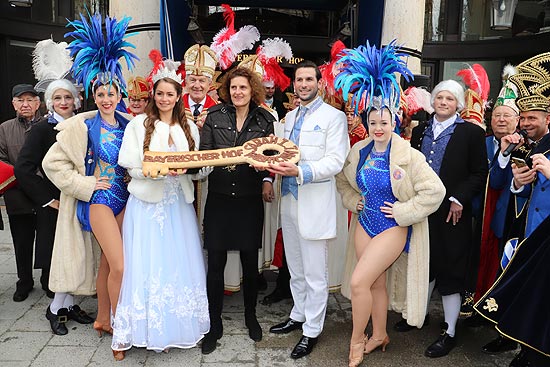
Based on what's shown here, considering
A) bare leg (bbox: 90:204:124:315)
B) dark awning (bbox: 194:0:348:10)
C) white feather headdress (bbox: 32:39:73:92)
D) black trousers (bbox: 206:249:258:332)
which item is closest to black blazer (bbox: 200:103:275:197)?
black trousers (bbox: 206:249:258:332)

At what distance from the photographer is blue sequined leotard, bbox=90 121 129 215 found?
3480 mm

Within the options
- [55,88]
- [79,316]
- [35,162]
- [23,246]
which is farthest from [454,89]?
[23,246]

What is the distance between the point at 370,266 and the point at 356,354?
649 millimetres

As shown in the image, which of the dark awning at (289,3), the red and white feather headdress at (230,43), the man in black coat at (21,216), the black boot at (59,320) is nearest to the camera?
the black boot at (59,320)

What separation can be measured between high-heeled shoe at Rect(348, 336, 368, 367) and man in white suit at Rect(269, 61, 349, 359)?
0.31m

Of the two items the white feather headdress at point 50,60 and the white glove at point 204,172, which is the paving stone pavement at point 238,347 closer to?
the white glove at point 204,172

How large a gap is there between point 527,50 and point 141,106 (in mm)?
6831

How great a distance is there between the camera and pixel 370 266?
323 cm

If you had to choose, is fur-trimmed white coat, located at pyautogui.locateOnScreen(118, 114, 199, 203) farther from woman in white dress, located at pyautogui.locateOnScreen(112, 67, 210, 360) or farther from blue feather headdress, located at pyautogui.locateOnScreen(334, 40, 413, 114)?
blue feather headdress, located at pyautogui.locateOnScreen(334, 40, 413, 114)

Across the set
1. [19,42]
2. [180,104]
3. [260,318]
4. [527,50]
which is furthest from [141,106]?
[527,50]

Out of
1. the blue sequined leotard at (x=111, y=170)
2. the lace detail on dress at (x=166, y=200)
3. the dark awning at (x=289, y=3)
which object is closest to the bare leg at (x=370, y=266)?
the lace detail on dress at (x=166, y=200)

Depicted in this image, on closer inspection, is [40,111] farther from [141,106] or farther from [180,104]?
[180,104]

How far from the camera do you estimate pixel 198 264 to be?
3.51 metres

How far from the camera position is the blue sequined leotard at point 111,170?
3480 mm
